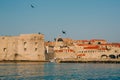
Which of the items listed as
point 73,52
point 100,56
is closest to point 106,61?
point 100,56

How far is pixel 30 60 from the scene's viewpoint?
56.2m

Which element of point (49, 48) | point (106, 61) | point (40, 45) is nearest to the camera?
point (40, 45)

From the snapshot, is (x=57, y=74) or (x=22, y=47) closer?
(x=57, y=74)

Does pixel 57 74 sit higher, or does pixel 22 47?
pixel 22 47

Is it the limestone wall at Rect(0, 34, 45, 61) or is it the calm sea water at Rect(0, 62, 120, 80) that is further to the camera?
the limestone wall at Rect(0, 34, 45, 61)

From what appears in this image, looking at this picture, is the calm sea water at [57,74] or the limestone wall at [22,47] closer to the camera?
the calm sea water at [57,74]

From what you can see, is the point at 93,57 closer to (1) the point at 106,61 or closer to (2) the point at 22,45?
(1) the point at 106,61

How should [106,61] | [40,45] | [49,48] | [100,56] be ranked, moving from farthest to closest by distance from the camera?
[49,48] → [100,56] → [106,61] → [40,45]

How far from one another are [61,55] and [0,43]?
1717cm

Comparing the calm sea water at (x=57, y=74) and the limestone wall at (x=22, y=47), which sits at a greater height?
the limestone wall at (x=22, y=47)

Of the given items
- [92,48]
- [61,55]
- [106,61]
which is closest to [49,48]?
[61,55]

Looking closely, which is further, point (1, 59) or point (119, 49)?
point (119, 49)

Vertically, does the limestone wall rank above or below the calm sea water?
above

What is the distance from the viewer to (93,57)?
6625 centimetres
